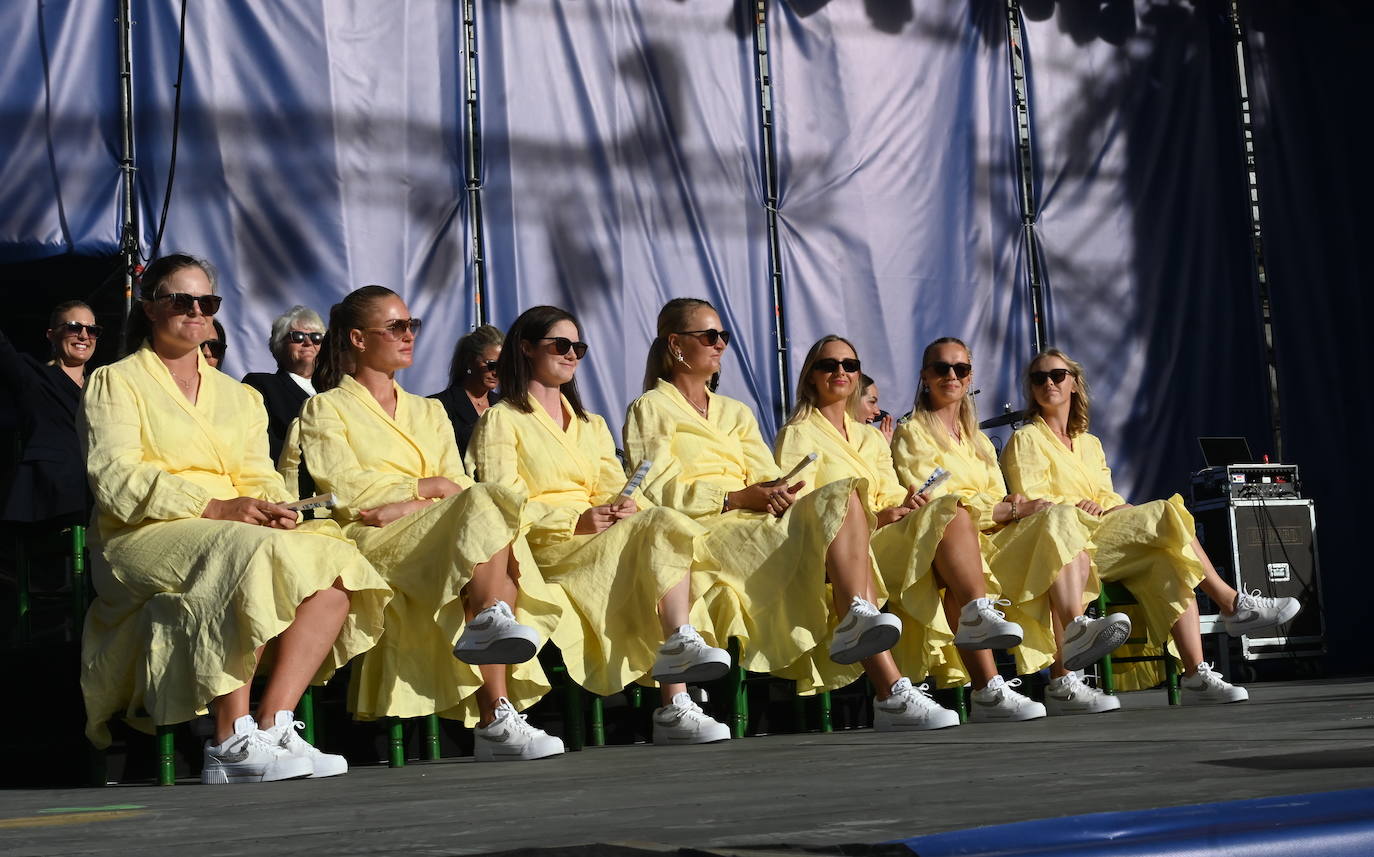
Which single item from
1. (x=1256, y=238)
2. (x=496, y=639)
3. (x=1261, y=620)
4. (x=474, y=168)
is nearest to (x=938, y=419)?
(x=1261, y=620)

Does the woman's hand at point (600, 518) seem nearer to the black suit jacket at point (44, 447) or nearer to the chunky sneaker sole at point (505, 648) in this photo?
the chunky sneaker sole at point (505, 648)

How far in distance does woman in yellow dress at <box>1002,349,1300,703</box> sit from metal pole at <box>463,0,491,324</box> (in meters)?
2.24

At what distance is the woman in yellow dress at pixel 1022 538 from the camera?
4336mm

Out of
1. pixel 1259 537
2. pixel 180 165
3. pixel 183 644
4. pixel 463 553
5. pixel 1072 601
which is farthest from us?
pixel 1259 537

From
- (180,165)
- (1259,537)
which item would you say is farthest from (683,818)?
(1259,537)

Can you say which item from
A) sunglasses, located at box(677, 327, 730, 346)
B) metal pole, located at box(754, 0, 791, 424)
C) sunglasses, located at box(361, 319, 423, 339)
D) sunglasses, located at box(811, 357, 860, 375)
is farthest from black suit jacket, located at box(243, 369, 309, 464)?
metal pole, located at box(754, 0, 791, 424)

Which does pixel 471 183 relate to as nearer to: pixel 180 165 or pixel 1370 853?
pixel 180 165

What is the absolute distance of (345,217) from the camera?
603 centimetres

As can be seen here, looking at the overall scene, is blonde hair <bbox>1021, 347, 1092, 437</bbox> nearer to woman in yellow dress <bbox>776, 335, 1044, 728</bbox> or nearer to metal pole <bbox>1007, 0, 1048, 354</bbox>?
woman in yellow dress <bbox>776, 335, 1044, 728</bbox>

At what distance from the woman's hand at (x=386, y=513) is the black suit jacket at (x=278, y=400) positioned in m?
0.70

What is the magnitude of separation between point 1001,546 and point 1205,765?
2530mm

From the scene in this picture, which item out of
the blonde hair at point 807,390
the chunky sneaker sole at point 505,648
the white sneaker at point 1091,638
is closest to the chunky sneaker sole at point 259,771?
the chunky sneaker sole at point 505,648

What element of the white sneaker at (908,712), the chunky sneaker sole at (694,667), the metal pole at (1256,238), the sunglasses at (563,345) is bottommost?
the white sneaker at (908,712)

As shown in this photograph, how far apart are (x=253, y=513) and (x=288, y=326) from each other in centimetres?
142
